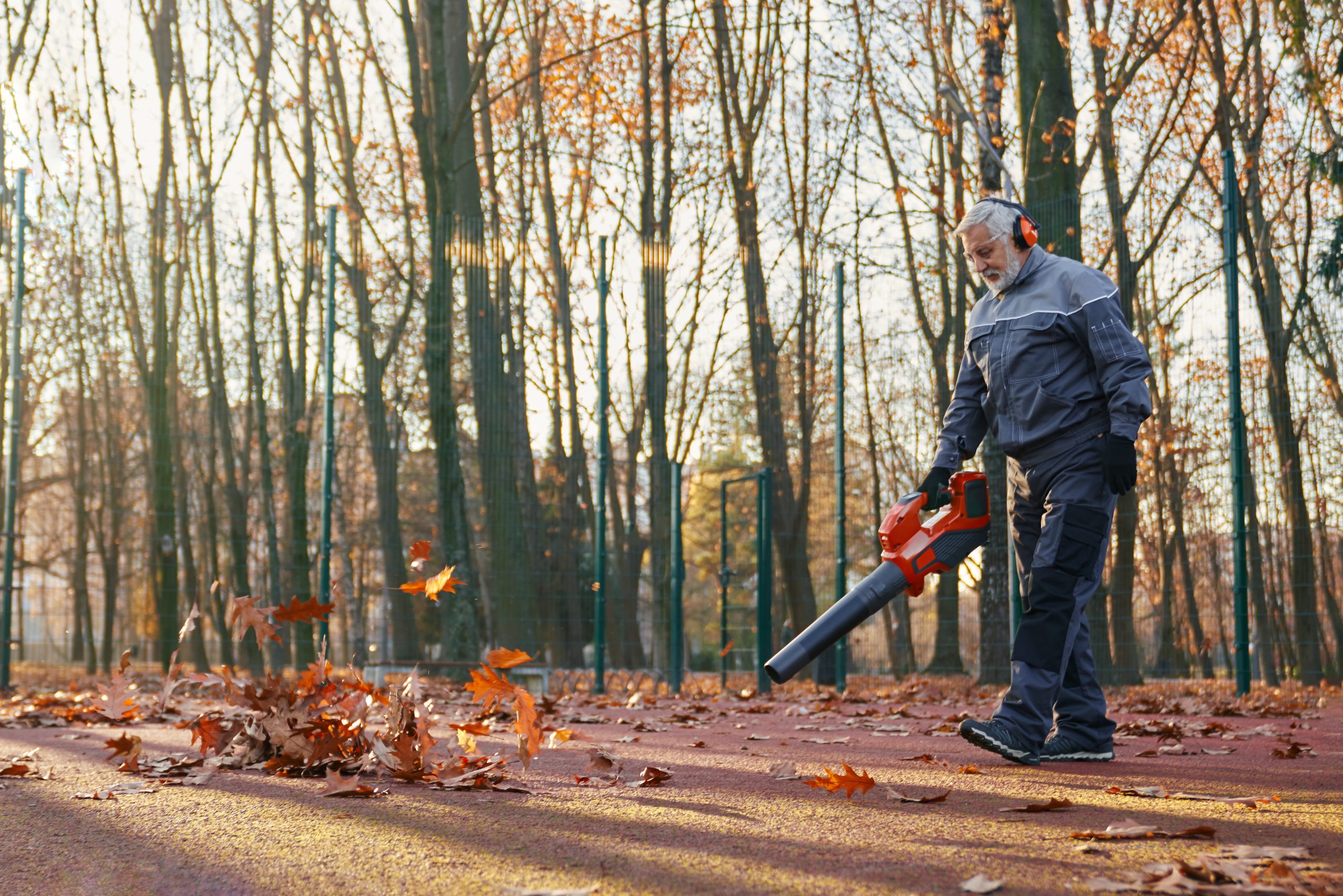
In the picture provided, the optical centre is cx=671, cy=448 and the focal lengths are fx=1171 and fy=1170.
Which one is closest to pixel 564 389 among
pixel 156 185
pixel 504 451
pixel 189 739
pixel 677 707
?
pixel 156 185

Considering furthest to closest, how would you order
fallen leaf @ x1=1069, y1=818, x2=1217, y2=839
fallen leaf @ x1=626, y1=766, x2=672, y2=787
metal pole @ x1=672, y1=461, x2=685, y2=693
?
metal pole @ x1=672, y1=461, x2=685, y2=693 → fallen leaf @ x1=626, y1=766, x2=672, y2=787 → fallen leaf @ x1=1069, y1=818, x2=1217, y2=839

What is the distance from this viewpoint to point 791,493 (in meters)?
11.8

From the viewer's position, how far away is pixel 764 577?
1015 centimetres

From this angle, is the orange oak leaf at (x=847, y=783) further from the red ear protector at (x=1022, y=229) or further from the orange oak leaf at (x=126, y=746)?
the orange oak leaf at (x=126, y=746)

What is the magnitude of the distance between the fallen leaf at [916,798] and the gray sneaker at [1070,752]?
103 centimetres

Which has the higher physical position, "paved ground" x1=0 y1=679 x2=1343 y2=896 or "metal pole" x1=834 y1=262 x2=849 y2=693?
"metal pole" x1=834 y1=262 x2=849 y2=693

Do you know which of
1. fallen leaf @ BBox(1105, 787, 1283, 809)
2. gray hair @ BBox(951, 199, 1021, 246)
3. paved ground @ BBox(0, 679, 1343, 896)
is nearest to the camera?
paved ground @ BBox(0, 679, 1343, 896)

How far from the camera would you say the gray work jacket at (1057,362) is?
4.02m

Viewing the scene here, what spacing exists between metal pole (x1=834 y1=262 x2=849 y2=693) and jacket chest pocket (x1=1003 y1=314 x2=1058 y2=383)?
5992 mm

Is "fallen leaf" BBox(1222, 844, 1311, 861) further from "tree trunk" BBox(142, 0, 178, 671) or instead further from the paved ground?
"tree trunk" BBox(142, 0, 178, 671)

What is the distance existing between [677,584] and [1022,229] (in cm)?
635

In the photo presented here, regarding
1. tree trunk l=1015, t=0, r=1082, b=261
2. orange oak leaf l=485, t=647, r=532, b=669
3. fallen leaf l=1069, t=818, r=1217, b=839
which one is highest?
tree trunk l=1015, t=0, r=1082, b=261

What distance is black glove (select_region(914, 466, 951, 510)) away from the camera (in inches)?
161

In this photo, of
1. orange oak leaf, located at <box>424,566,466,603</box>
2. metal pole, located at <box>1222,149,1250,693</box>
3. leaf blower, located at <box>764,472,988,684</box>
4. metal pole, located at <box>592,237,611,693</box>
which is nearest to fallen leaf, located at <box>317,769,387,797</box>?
orange oak leaf, located at <box>424,566,466,603</box>
